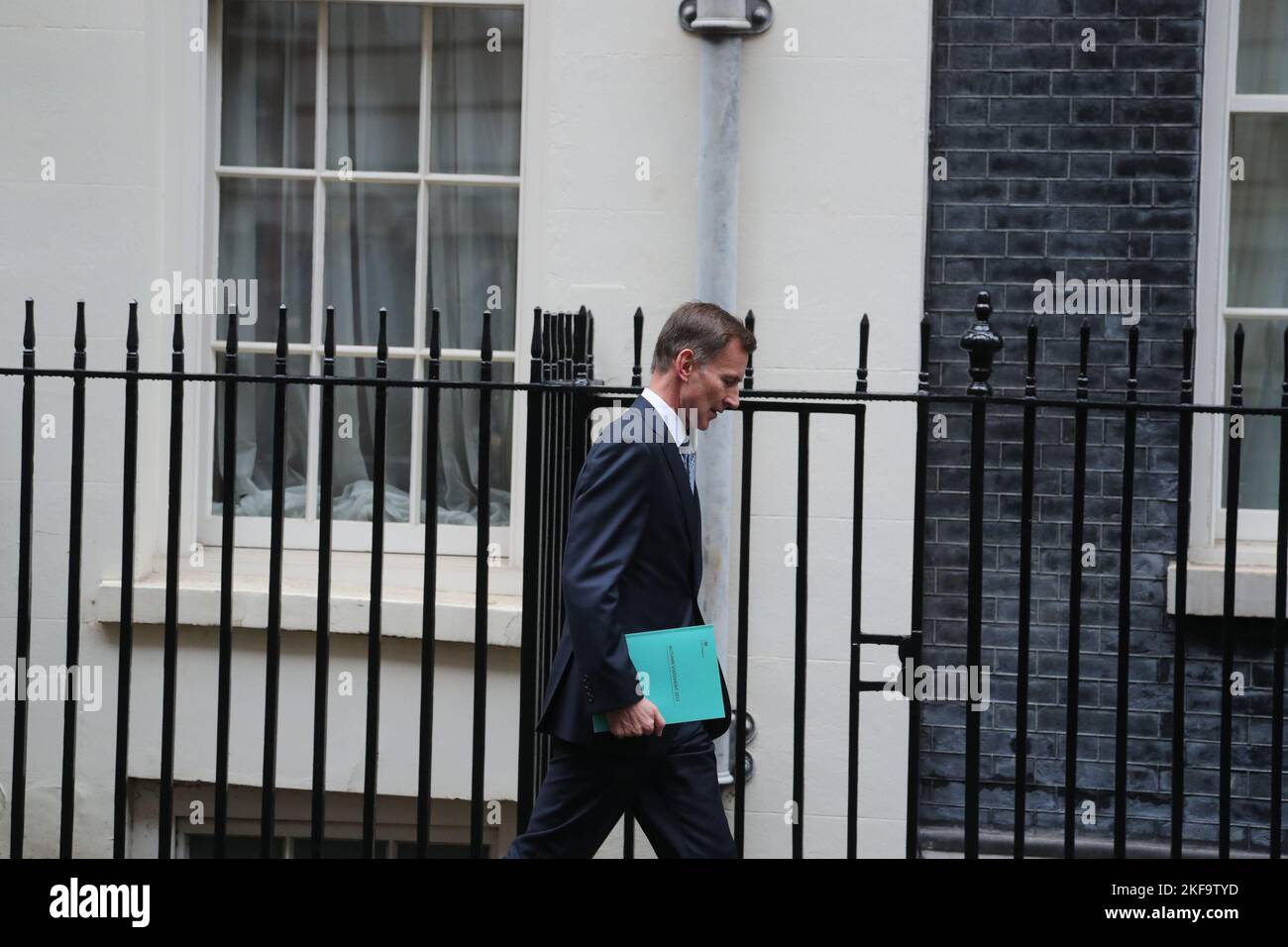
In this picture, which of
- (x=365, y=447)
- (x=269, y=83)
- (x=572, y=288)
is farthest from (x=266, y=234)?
(x=572, y=288)

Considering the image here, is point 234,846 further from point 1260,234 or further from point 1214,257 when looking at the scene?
point 1260,234

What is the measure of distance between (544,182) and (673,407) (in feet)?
8.02

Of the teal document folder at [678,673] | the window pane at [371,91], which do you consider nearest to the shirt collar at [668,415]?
the teal document folder at [678,673]

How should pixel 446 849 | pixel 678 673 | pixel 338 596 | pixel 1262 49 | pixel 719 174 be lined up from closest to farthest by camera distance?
pixel 678 673 → pixel 719 174 → pixel 338 596 → pixel 1262 49 → pixel 446 849

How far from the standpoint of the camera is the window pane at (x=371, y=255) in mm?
6422

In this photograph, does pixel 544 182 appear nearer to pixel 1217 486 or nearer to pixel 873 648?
pixel 873 648

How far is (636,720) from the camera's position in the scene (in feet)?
12.3

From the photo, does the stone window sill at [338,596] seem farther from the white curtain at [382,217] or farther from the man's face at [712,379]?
the man's face at [712,379]

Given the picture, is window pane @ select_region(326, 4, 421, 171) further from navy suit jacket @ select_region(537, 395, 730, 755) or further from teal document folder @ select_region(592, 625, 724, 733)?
teal document folder @ select_region(592, 625, 724, 733)

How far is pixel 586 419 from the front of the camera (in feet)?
14.7

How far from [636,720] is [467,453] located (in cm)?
291

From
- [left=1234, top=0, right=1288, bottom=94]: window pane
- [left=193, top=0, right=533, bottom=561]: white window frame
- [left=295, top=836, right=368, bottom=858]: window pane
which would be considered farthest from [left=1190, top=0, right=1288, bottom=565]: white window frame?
[left=295, top=836, right=368, bottom=858]: window pane

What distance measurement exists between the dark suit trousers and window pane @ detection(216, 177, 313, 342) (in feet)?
10.4

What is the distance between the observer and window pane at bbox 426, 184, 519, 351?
639 cm
